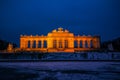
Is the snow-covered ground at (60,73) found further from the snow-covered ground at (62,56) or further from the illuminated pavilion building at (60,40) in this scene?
the illuminated pavilion building at (60,40)

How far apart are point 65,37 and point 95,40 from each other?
50.6ft

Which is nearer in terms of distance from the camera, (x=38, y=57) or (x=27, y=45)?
(x=38, y=57)

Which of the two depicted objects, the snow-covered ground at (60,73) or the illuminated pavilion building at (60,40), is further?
the illuminated pavilion building at (60,40)

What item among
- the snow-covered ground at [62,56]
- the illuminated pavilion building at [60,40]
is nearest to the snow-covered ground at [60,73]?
the snow-covered ground at [62,56]

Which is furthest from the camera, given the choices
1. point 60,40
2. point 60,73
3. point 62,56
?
point 60,40

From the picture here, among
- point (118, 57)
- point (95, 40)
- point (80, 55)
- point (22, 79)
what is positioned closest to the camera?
point (22, 79)

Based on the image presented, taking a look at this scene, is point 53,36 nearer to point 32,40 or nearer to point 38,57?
point 32,40

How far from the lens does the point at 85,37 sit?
97.6 metres

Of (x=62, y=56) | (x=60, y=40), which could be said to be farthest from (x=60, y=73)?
(x=60, y=40)

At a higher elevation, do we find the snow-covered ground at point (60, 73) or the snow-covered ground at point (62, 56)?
the snow-covered ground at point (62, 56)

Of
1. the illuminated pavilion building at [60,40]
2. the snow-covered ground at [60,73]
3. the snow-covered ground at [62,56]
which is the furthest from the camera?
the illuminated pavilion building at [60,40]

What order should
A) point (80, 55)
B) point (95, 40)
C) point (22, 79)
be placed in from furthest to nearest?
point (95, 40), point (80, 55), point (22, 79)

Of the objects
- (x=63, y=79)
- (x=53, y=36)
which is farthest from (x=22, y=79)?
(x=53, y=36)

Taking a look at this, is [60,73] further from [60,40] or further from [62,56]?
[60,40]
